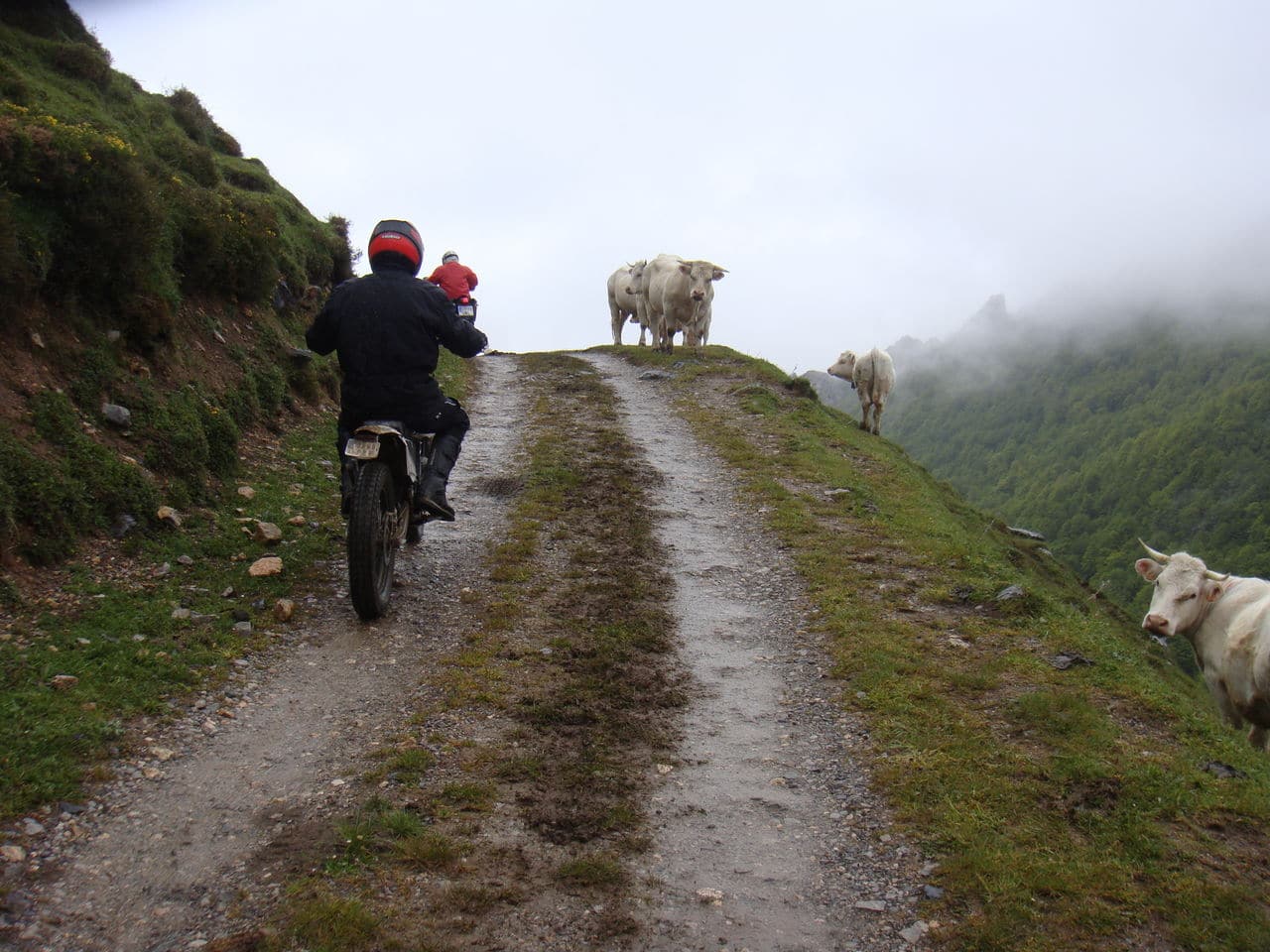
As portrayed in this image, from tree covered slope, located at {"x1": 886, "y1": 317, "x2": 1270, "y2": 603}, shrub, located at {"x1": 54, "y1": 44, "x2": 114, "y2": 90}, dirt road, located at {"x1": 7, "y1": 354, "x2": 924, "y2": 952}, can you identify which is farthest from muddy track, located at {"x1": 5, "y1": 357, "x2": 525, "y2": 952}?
Answer: tree covered slope, located at {"x1": 886, "y1": 317, "x2": 1270, "y2": 603}

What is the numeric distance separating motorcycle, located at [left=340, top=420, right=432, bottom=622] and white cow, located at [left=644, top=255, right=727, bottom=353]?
1706 cm

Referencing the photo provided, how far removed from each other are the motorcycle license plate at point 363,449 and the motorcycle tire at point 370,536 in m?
0.15

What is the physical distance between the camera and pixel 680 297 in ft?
79.5

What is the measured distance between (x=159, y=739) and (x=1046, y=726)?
5264 mm

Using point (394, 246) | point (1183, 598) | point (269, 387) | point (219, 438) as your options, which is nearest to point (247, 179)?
point (269, 387)

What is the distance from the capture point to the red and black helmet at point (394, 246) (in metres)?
7.32

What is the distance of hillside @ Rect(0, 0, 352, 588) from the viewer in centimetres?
687

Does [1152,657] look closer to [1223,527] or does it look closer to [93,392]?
[93,392]

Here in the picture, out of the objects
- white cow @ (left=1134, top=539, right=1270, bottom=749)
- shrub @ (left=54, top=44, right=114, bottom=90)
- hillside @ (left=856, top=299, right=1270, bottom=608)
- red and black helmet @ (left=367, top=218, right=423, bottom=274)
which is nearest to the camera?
white cow @ (left=1134, top=539, right=1270, bottom=749)

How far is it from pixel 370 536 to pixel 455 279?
5.27 m

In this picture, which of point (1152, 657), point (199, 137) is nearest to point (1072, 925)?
point (1152, 657)

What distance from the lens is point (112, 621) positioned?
19.3ft

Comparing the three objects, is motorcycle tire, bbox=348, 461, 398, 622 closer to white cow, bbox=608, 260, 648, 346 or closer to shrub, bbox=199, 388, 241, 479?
shrub, bbox=199, 388, 241, 479

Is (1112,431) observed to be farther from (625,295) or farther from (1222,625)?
(1222,625)
